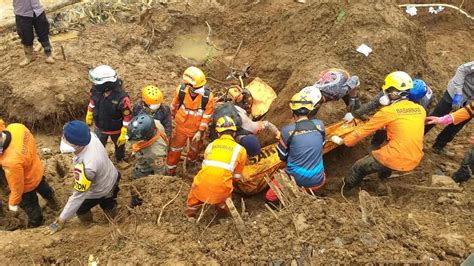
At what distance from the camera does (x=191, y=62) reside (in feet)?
29.7

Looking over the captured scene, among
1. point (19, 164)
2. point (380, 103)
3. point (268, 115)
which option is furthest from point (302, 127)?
point (19, 164)

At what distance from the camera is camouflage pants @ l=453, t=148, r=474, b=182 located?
516 centimetres

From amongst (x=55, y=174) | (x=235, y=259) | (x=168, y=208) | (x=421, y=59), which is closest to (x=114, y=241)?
(x=168, y=208)

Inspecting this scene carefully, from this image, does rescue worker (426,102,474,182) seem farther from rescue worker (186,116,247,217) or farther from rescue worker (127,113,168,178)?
rescue worker (127,113,168,178)

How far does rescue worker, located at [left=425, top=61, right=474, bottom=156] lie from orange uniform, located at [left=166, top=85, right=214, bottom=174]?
3378mm

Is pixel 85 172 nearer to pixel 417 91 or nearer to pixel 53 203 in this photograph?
pixel 53 203

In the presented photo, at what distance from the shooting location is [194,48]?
9547mm

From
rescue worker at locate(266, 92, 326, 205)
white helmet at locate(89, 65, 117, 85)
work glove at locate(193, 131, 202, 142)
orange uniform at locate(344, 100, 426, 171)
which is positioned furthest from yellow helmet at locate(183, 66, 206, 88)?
orange uniform at locate(344, 100, 426, 171)

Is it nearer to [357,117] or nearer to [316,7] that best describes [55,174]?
[357,117]

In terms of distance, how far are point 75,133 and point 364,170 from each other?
353cm

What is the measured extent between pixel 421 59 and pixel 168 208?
5.50 m

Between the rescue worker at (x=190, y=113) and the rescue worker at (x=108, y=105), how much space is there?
2.44 feet

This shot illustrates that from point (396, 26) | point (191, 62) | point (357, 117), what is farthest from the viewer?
point (191, 62)

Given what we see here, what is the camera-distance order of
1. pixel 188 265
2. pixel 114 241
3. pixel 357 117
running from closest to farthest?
pixel 188 265 → pixel 114 241 → pixel 357 117
